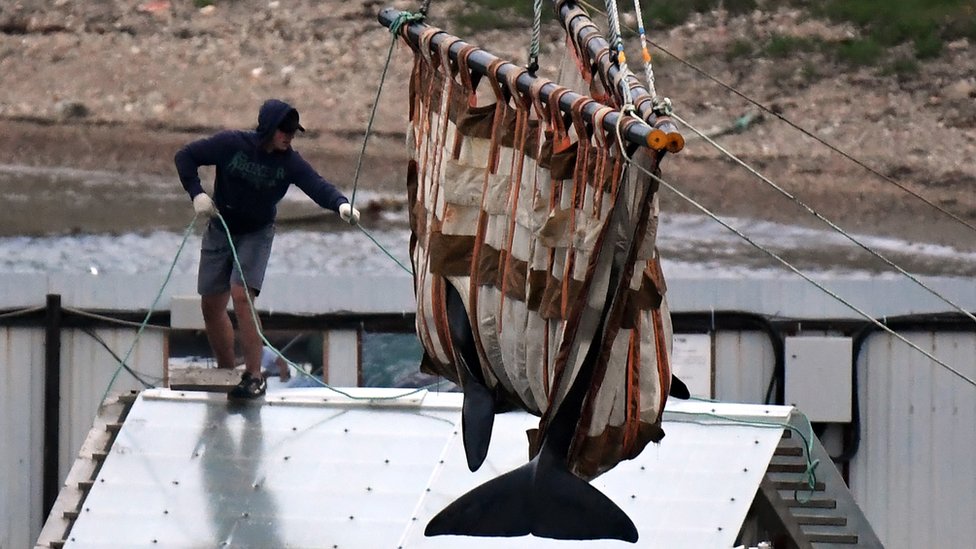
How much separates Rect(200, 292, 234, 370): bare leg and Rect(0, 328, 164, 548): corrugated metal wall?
2007 mm

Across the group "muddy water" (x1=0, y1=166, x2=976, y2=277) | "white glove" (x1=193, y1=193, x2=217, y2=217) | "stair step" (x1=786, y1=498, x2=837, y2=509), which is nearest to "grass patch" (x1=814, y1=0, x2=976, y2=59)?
"muddy water" (x1=0, y1=166, x2=976, y2=277)

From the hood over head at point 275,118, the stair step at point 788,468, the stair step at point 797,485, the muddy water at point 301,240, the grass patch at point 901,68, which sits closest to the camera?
the hood over head at point 275,118

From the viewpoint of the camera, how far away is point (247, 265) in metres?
10.7

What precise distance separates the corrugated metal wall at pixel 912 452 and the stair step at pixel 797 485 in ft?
7.15

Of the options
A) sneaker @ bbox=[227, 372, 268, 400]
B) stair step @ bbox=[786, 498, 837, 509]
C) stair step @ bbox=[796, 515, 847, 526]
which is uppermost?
sneaker @ bbox=[227, 372, 268, 400]

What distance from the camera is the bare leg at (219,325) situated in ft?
36.3

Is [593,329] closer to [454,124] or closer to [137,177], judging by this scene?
[454,124]

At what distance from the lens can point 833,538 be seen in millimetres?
10555

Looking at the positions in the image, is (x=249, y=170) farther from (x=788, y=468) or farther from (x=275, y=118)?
(x=788, y=468)

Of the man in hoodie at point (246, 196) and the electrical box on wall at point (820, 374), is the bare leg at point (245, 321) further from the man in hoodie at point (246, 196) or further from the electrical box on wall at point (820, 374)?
the electrical box on wall at point (820, 374)

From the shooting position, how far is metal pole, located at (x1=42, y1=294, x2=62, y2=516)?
13141 mm

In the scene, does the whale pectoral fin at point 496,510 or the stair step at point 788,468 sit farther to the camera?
the stair step at point 788,468

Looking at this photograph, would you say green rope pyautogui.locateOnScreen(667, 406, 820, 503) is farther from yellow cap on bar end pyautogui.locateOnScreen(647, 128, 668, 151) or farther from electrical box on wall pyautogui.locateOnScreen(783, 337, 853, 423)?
yellow cap on bar end pyautogui.locateOnScreen(647, 128, 668, 151)

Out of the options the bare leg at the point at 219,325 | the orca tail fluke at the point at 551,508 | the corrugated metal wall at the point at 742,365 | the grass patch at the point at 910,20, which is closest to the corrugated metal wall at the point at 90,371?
the bare leg at the point at 219,325
